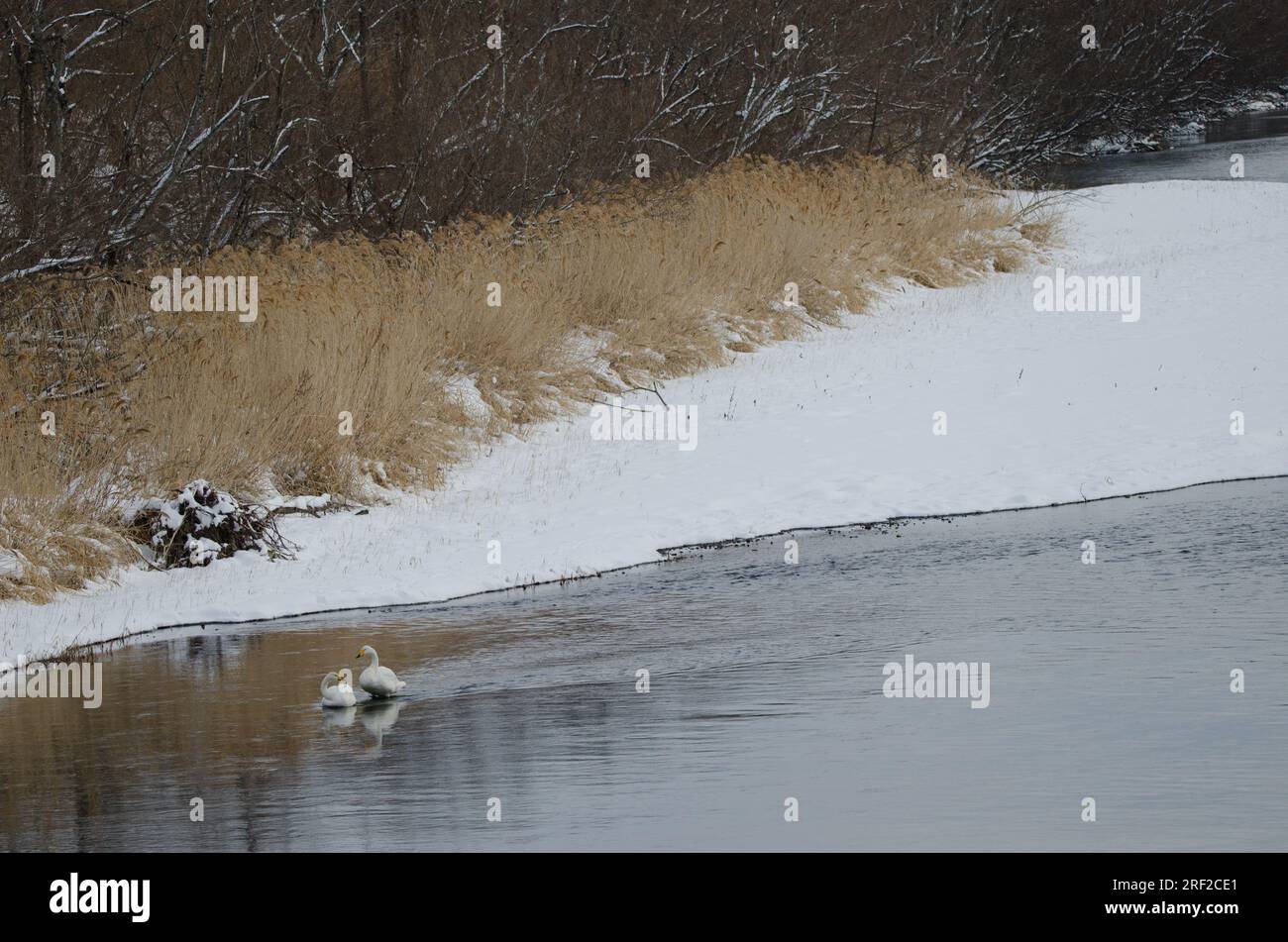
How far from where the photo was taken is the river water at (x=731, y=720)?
6.75m

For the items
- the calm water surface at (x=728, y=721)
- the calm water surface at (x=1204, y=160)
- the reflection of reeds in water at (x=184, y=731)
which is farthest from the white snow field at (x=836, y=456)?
the calm water surface at (x=1204, y=160)

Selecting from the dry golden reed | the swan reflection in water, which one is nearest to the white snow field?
the dry golden reed

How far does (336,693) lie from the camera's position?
854cm

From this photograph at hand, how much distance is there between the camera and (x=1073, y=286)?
25.0m

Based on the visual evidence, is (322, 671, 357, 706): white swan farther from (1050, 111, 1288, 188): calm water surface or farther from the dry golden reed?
(1050, 111, 1288, 188): calm water surface

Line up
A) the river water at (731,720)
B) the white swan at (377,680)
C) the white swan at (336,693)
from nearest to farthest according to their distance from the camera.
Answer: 1. the river water at (731,720)
2. the white swan at (336,693)
3. the white swan at (377,680)

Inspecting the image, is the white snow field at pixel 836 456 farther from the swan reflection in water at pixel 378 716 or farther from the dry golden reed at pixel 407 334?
the swan reflection in water at pixel 378 716

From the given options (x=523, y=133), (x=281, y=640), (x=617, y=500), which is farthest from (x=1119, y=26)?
(x=281, y=640)

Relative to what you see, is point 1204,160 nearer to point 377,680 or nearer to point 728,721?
point 728,721

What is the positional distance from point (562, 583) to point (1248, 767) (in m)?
5.55

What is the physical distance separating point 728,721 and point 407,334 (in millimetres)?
8622

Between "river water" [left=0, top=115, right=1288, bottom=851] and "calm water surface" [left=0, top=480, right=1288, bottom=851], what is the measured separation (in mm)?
19

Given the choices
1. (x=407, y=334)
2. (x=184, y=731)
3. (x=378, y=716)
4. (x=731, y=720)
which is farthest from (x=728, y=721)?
(x=407, y=334)

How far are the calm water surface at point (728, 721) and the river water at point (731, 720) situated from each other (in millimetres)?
19
